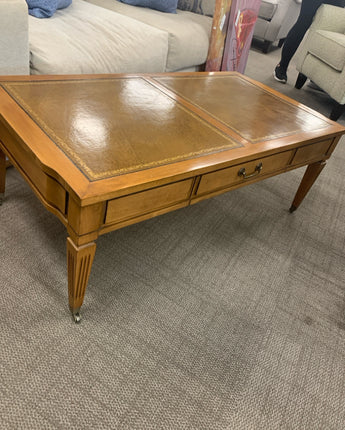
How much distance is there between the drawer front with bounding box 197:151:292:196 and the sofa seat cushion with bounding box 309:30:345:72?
1.73m

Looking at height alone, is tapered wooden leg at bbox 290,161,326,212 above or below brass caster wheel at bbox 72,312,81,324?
above

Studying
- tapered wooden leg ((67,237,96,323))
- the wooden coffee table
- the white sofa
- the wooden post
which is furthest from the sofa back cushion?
tapered wooden leg ((67,237,96,323))

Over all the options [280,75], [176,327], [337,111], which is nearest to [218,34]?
[337,111]

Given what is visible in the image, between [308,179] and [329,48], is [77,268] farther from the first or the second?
[329,48]

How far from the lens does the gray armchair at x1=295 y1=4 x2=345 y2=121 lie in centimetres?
261

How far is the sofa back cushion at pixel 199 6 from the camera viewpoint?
2627 millimetres

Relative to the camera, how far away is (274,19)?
147 inches

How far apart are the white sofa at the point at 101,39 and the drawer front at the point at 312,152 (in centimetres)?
98

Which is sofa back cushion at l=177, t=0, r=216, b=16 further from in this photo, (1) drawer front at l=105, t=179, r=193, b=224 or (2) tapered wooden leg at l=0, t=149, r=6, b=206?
(1) drawer front at l=105, t=179, r=193, b=224

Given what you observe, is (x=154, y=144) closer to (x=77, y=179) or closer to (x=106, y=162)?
(x=106, y=162)

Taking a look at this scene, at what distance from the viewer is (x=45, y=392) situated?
0.87 meters

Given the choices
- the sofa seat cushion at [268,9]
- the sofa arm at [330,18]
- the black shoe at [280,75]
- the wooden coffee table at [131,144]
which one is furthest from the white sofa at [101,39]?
the sofa seat cushion at [268,9]

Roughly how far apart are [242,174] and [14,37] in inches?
35.9

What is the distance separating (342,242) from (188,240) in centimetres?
72
